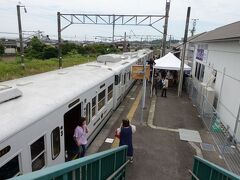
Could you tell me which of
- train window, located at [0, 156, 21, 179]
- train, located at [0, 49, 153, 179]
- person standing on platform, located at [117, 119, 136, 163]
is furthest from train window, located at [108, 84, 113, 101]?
train window, located at [0, 156, 21, 179]

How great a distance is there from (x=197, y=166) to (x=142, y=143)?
3288mm

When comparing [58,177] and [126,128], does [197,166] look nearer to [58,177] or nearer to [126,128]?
[126,128]

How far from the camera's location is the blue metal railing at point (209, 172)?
3.99 m

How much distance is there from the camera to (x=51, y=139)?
190 inches

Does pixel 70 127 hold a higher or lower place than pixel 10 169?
lower

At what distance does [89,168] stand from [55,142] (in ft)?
5.76

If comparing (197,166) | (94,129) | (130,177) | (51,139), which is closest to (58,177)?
(51,139)

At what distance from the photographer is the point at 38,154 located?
173 inches

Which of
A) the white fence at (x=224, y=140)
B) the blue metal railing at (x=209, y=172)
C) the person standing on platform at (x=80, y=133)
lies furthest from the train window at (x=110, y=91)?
the blue metal railing at (x=209, y=172)

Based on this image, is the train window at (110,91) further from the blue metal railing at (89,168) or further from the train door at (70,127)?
the blue metal railing at (89,168)

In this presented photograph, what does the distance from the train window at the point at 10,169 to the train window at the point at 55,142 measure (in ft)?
3.93

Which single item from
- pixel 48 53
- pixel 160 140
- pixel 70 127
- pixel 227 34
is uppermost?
pixel 227 34

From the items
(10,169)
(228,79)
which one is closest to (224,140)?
(228,79)

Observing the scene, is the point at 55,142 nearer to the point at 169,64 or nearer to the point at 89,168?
the point at 89,168
